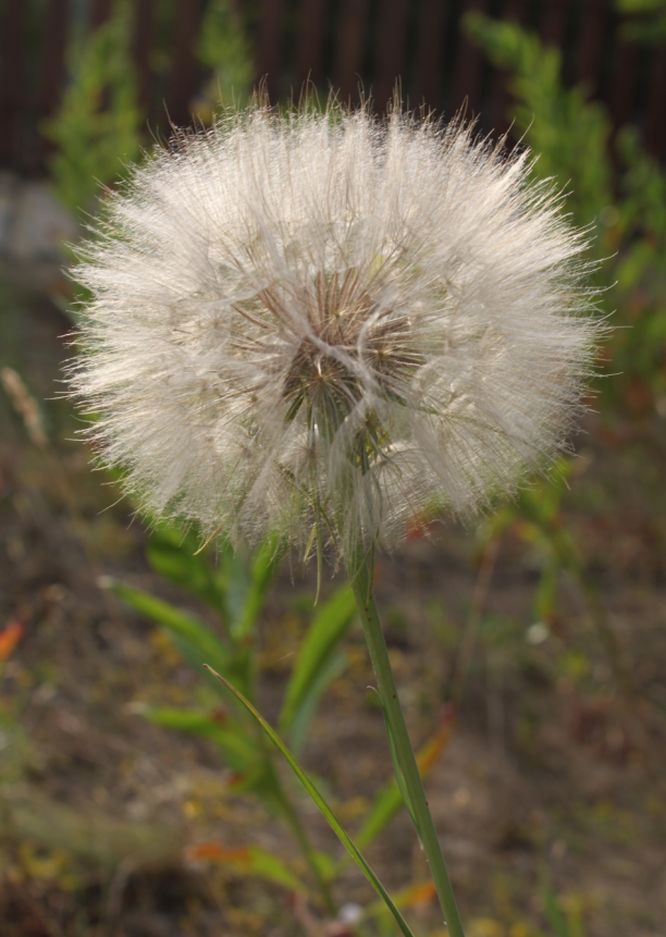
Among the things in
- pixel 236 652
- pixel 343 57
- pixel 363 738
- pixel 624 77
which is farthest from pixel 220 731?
pixel 624 77

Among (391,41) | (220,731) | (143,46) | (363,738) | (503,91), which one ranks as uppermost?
(391,41)

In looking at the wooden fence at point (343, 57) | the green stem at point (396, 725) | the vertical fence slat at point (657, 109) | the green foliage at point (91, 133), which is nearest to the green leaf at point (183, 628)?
the green stem at point (396, 725)

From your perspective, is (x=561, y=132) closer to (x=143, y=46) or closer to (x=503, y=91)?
(x=503, y=91)

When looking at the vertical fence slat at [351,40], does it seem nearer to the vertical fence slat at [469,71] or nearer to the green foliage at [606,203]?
the vertical fence slat at [469,71]

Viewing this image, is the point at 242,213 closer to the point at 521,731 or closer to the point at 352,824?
the point at 352,824

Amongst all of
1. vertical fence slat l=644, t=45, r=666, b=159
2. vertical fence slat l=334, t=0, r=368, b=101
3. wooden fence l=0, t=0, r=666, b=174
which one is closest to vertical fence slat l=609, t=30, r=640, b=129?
wooden fence l=0, t=0, r=666, b=174

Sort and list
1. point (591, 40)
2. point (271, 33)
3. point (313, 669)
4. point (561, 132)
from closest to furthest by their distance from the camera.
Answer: point (313, 669)
point (561, 132)
point (271, 33)
point (591, 40)

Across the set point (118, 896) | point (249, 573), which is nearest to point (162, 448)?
point (249, 573)
